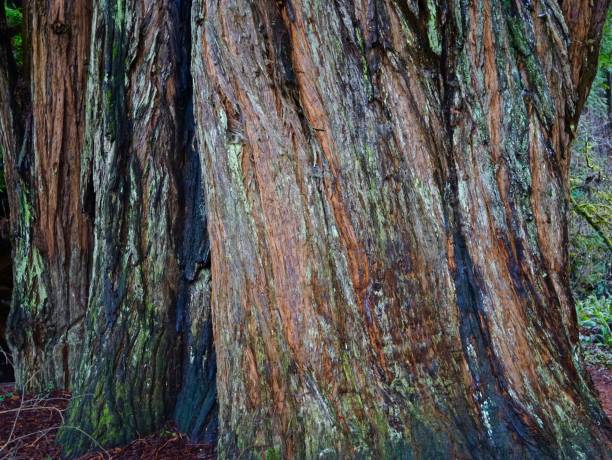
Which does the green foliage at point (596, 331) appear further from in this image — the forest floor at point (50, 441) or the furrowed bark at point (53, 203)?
the furrowed bark at point (53, 203)

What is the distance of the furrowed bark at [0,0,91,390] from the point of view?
17.9 feet

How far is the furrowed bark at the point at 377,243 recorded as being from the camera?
10.4ft

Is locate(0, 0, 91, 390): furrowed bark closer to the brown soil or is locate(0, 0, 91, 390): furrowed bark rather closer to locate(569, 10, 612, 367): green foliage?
the brown soil

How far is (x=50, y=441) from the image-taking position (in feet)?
15.0

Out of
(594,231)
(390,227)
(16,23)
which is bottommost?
(390,227)

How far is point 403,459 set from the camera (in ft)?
10.3

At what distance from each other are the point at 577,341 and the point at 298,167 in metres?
1.87

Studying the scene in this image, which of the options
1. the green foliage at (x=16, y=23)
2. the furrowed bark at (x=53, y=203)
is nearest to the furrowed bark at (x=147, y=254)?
the furrowed bark at (x=53, y=203)

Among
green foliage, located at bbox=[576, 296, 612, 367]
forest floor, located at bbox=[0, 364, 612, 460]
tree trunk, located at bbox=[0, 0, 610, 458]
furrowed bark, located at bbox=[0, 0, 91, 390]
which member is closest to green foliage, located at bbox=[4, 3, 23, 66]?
furrowed bark, located at bbox=[0, 0, 91, 390]

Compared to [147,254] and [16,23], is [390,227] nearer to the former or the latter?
[147,254]

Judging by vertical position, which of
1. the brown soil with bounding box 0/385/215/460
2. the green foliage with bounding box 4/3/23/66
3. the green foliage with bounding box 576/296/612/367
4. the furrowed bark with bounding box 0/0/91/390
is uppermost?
the green foliage with bounding box 4/3/23/66

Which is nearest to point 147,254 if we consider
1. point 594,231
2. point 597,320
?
point 597,320

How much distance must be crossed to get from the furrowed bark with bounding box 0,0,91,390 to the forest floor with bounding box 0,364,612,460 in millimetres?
315

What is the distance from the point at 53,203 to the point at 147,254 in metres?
1.65
